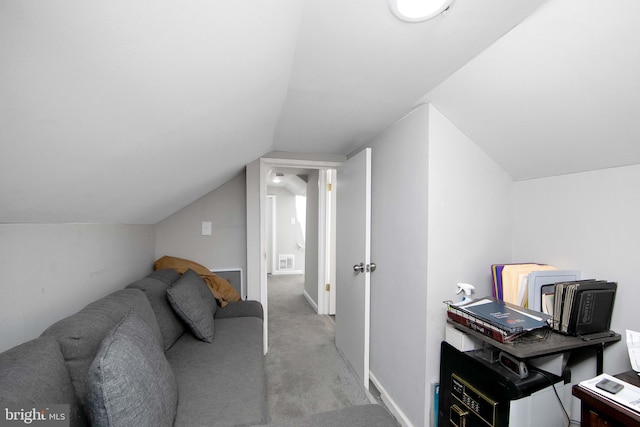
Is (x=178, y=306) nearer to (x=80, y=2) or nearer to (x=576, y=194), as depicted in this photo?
(x=80, y=2)

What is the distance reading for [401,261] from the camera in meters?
1.72

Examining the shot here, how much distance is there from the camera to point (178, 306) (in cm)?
165

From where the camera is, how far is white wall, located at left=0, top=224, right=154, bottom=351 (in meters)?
0.93

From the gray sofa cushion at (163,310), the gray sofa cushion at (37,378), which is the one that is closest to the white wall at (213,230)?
the gray sofa cushion at (163,310)

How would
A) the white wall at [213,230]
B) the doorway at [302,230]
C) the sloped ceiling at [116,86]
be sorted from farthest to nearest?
the doorway at [302,230] → the white wall at [213,230] → the sloped ceiling at [116,86]

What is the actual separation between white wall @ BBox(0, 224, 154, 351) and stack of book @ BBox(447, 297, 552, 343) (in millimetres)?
1870

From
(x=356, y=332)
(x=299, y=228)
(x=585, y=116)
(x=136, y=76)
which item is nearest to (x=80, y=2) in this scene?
(x=136, y=76)

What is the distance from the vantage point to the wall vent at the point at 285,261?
646cm

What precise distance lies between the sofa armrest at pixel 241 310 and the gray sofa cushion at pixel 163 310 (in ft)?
1.40

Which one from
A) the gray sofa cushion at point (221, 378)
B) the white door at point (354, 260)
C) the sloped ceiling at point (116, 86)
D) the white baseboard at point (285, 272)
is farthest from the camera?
the white baseboard at point (285, 272)

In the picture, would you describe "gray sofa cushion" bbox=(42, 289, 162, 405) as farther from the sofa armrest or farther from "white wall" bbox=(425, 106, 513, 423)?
"white wall" bbox=(425, 106, 513, 423)

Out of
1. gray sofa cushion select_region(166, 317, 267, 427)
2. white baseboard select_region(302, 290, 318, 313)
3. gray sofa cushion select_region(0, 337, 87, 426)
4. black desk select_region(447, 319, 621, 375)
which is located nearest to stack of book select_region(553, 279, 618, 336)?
black desk select_region(447, 319, 621, 375)

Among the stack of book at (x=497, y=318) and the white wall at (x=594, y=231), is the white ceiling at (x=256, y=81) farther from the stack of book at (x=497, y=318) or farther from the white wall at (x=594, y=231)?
the stack of book at (x=497, y=318)

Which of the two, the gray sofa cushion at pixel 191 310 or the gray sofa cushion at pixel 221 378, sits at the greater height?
the gray sofa cushion at pixel 191 310
